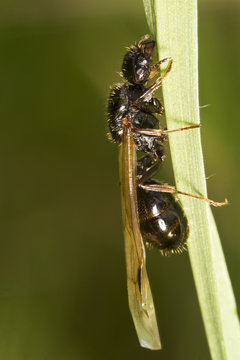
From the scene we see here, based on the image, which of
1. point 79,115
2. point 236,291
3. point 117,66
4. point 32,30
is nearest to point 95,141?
point 79,115

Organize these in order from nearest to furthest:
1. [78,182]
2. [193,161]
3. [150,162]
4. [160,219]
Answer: [193,161] → [160,219] → [150,162] → [78,182]

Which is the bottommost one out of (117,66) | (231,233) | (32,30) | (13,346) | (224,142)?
(13,346)

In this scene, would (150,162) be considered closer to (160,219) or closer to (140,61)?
(160,219)

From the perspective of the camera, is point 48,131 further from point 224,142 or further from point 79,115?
point 224,142

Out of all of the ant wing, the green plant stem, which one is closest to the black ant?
the ant wing

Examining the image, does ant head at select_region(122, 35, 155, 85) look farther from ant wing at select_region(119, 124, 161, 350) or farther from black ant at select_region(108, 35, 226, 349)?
ant wing at select_region(119, 124, 161, 350)

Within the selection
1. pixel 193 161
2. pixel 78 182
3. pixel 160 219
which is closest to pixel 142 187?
pixel 160 219
